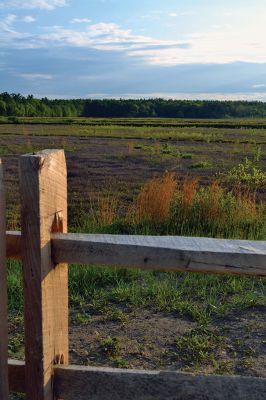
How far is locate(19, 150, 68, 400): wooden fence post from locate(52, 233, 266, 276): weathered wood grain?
0.29 feet

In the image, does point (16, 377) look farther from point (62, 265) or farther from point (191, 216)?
point (191, 216)

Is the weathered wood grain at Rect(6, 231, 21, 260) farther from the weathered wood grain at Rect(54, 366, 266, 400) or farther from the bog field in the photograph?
the bog field

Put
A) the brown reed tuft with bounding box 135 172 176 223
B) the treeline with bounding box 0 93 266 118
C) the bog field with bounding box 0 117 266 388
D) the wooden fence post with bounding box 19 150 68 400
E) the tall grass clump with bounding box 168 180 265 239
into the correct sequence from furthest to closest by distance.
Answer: the treeline with bounding box 0 93 266 118
the brown reed tuft with bounding box 135 172 176 223
the tall grass clump with bounding box 168 180 265 239
the bog field with bounding box 0 117 266 388
the wooden fence post with bounding box 19 150 68 400

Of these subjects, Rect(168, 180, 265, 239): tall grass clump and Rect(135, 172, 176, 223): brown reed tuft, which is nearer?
Rect(168, 180, 265, 239): tall grass clump

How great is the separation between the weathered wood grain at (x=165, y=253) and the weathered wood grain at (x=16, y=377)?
0.50m

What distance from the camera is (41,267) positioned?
2.10m

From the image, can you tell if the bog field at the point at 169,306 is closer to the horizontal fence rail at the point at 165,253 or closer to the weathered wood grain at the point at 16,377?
the weathered wood grain at the point at 16,377

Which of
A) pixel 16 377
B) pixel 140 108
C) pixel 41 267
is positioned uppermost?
pixel 41 267

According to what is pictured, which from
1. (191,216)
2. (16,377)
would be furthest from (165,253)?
(191,216)

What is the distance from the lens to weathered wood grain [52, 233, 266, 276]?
207 centimetres

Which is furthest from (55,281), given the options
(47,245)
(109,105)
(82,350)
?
(109,105)

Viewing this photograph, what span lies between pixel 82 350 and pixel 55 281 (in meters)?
1.80

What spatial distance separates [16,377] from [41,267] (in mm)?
544

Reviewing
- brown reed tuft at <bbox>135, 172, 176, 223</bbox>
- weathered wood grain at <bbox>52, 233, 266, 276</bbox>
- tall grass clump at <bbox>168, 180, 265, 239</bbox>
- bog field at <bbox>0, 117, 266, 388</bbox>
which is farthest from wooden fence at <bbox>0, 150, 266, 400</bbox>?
brown reed tuft at <bbox>135, 172, 176, 223</bbox>
